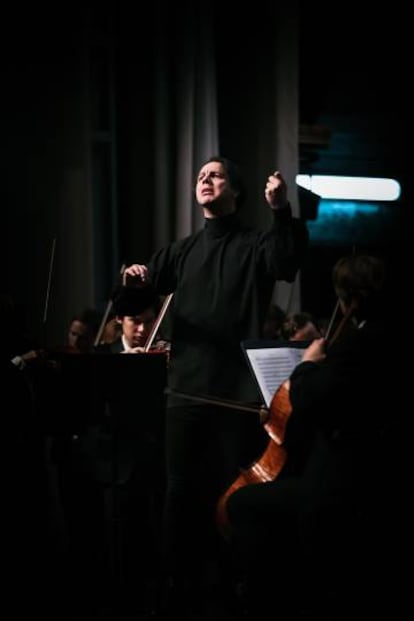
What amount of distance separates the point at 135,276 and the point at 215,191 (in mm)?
340

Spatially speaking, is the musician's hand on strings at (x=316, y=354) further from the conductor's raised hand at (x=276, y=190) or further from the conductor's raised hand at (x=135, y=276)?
the conductor's raised hand at (x=135, y=276)

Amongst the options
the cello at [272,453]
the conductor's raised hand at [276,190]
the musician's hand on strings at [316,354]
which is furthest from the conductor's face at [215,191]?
the musician's hand on strings at [316,354]

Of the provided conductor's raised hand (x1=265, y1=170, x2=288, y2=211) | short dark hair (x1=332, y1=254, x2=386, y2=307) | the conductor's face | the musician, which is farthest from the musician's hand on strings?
the conductor's face

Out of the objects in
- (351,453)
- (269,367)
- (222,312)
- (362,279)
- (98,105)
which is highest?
(98,105)

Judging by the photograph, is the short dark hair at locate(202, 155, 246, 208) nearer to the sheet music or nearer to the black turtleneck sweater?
the black turtleneck sweater

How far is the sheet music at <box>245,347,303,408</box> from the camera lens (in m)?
2.20

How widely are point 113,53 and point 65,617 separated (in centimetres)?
250

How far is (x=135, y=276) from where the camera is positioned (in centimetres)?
242

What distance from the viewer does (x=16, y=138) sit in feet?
11.7

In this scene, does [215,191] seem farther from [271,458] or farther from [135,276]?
[271,458]

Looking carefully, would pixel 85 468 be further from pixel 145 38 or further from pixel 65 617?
pixel 145 38

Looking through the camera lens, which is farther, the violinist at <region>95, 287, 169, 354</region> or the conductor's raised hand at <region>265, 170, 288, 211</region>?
the violinist at <region>95, 287, 169, 354</region>

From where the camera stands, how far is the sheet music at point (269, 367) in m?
2.20

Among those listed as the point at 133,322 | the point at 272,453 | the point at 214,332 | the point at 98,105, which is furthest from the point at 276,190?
the point at 98,105
